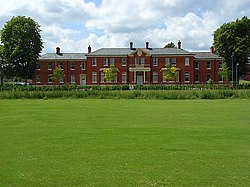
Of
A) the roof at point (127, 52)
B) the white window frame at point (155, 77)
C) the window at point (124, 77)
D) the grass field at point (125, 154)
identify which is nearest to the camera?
the grass field at point (125, 154)

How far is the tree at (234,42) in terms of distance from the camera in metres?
62.7

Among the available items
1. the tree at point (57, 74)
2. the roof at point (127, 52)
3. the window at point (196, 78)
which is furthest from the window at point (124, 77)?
the window at point (196, 78)

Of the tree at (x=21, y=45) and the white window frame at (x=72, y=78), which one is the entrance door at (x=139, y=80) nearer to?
the white window frame at (x=72, y=78)

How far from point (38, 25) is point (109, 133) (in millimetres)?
59844

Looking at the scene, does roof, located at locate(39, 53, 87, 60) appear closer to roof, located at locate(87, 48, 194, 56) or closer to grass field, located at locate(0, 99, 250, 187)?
roof, located at locate(87, 48, 194, 56)

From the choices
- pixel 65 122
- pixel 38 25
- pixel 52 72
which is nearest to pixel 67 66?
pixel 52 72

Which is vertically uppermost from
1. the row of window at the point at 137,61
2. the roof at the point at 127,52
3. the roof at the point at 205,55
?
the roof at the point at 127,52

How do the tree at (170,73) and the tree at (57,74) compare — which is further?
the tree at (57,74)

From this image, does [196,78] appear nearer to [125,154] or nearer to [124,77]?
[124,77]

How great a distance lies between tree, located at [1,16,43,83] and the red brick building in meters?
8.90

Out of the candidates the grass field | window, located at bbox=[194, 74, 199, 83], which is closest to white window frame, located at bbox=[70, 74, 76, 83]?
window, located at bbox=[194, 74, 199, 83]

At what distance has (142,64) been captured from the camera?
72688mm

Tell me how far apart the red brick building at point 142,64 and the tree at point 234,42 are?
8687 millimetres

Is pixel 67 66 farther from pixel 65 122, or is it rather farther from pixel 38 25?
pixel 65 122
